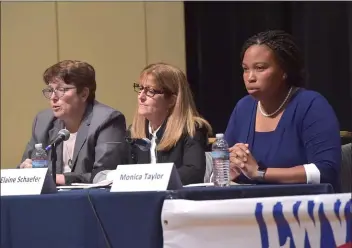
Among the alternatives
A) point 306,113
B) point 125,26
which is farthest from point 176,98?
point 125,26

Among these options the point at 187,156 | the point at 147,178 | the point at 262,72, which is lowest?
the point at 187,156

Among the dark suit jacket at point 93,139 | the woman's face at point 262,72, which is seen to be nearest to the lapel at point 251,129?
the woman's face at point 262,72

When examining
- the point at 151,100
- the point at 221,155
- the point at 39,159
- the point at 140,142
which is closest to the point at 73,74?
the point at 151,100

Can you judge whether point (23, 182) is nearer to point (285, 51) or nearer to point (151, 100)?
point (151, 100)

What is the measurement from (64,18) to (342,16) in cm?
187

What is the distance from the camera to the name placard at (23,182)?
2270 millimetres

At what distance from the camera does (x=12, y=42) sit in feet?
16.8

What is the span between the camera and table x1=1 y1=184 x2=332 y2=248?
2.11m

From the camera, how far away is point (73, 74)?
3.36 metres

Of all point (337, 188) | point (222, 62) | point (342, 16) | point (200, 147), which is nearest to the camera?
point (337, 188)

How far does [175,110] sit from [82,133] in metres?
0.46

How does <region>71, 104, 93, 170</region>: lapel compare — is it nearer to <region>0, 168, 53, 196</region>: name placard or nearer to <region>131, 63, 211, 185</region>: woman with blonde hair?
<region>131, 63, 211, 185</region>: woman with blonde hair

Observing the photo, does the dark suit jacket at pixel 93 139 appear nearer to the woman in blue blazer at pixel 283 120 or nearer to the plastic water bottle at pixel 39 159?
the plastic water bottle at pixel 39 159

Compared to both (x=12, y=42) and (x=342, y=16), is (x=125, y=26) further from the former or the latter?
(x=342, y=16)
